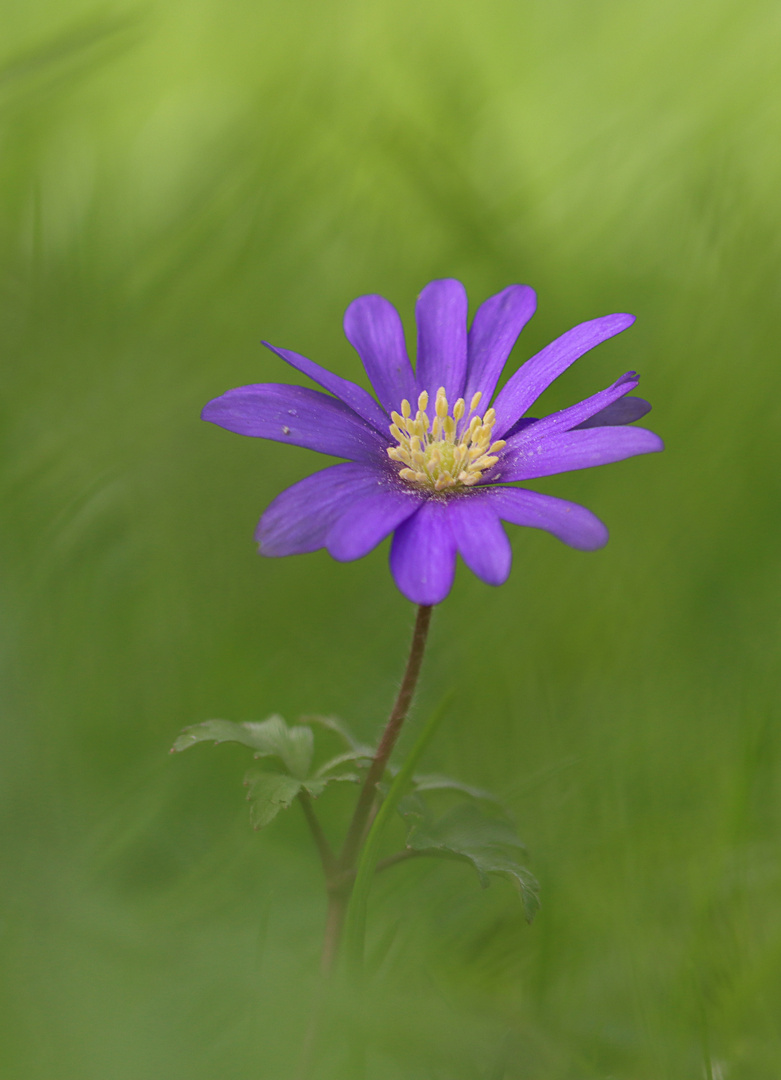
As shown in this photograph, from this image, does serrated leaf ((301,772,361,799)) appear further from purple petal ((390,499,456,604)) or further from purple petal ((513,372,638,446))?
purple petal ((513,372,638,446))

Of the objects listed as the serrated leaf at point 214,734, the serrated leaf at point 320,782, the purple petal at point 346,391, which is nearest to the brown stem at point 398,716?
the serrated leaf at point 320,782

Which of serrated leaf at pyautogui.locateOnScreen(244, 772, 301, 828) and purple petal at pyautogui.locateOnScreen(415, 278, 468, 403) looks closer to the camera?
serrated leaf at pyautogui.locateOnScreen(244, 772, 301, 828)


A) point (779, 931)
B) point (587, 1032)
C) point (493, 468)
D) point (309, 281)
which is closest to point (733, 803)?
point (779, 931)

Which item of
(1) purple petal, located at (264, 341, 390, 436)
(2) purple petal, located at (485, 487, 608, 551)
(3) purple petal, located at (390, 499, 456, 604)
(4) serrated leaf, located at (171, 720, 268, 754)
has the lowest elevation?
(4) serrated leaf, located at (171, 720, 268, 754)

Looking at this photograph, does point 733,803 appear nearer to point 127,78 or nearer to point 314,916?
point 314,916

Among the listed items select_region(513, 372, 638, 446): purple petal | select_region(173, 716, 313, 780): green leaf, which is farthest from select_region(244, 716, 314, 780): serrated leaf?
select_region(513, 372, 638, 446): purple petal

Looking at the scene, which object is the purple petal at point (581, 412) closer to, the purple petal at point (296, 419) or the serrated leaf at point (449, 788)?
the purple petal at point (296, 419)
